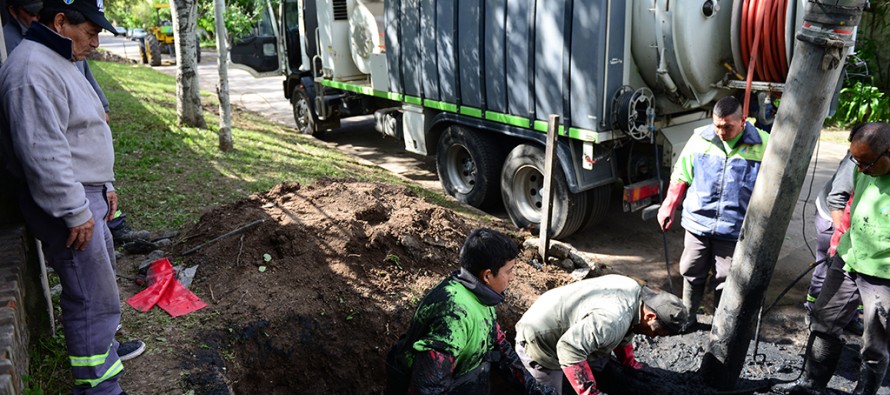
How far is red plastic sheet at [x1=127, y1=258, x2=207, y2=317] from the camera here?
4.12m

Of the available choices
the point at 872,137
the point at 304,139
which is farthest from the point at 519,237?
the point at 304,139

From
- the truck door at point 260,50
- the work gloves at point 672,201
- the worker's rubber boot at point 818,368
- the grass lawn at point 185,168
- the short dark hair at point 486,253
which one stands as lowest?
the worker's rubber boot at point 818,368

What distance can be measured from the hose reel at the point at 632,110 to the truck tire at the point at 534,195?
744 millimetres

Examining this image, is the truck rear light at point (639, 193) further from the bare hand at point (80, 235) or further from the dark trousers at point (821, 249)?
the bare hand at point (80, 235)

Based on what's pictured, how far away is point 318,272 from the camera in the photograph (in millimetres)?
4758

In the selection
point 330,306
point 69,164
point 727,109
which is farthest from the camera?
point 330,306

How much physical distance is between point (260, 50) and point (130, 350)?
8.51 meters

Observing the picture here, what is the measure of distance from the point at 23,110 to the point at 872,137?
393 cm

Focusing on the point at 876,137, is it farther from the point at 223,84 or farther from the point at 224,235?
the point at 223,84

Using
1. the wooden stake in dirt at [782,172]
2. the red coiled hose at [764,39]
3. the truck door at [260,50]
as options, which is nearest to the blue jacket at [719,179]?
the wooden stake in dirt at [782,172]

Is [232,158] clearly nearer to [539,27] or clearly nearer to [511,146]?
[511,146]

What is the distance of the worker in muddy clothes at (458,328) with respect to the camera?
107 inches

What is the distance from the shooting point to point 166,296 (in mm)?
4234

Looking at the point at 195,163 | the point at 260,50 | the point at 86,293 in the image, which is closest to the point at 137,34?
the point at 260,50
